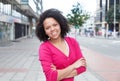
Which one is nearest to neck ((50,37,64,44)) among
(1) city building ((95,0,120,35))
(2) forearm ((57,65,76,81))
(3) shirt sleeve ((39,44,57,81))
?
(3) shirt sleeve ((39,44,57,81))

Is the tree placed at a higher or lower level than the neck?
higher

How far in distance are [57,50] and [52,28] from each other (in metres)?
0.20

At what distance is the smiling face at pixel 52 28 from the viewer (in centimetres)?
336

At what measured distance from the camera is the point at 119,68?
16.2 metres

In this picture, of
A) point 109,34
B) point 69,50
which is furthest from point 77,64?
point 109,34

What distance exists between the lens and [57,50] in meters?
3.35

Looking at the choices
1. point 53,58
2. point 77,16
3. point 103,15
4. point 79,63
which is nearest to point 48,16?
point 53,58

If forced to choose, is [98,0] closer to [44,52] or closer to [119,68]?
[119,68]

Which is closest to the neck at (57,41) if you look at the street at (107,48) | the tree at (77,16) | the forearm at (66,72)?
the forearm at (66,72)

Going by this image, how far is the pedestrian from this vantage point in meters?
3.23

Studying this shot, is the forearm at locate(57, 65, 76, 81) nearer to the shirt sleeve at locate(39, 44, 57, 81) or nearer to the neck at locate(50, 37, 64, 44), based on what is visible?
the shirt sleeve at locate(39, 44, 57, 81)

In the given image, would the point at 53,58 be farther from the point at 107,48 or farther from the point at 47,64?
the point at 107,48

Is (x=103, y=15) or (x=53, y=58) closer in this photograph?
(x=53, y=58)

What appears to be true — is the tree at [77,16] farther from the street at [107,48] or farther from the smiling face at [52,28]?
the smiling face at [52,28]
